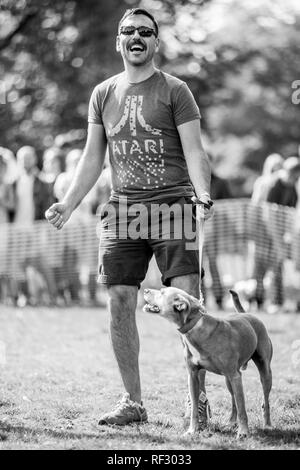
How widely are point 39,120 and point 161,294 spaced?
18.7 meters

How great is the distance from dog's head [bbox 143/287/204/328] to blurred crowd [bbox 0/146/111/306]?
8452mm

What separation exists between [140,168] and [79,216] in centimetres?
829

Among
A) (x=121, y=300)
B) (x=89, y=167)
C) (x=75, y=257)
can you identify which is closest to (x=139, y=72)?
(x=89, y=167)

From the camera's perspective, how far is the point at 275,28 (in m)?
27.4

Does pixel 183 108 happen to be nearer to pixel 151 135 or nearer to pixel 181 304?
pixel 151 135

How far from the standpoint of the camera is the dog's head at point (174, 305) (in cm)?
574

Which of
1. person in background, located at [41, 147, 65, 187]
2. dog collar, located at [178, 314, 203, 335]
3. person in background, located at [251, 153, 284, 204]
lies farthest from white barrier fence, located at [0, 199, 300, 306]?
dog collar, located at [178, 314, 203, 335]

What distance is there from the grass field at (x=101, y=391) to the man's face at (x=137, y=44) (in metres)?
2.33

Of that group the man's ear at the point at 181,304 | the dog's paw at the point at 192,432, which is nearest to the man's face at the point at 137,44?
the man's ear at the point at 181,304

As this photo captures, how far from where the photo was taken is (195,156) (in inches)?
243

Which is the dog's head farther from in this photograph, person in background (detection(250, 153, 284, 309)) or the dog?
person in background (detection(250, 153, 284, 309))

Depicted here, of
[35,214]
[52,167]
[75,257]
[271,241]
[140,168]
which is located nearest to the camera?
[140,168]

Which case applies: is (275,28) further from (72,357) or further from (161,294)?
(161,294)

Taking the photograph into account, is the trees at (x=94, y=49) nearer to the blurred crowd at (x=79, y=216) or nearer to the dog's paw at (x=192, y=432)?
the blurred crowd at (x=79, y=216)
